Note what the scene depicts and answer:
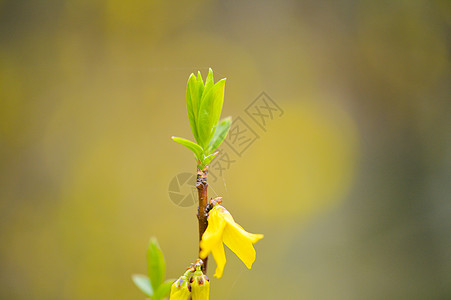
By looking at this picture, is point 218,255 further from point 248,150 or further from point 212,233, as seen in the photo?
point 248,150

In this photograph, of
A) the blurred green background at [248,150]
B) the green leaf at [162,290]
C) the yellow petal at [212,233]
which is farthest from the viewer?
the blurred green background at [248,150]

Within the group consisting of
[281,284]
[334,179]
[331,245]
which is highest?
[334,179]

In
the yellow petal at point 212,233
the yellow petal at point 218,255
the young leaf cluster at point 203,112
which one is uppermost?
the young leaf cluster at point 203,112

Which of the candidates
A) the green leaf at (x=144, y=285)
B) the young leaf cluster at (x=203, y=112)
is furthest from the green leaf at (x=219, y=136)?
the green leaf at (x=144, y=285)

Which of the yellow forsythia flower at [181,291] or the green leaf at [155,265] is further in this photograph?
the green leaf at [155,265]

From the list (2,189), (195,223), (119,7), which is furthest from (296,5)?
(2,189)

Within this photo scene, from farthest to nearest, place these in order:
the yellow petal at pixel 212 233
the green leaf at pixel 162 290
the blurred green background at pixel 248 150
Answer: the blurred green background at pixel 248 150 → the green leaf at pixel 162 290 → the yellow petal at pixel 212 233

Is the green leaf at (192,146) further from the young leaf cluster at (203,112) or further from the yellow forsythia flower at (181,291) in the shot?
the yellow forsythia flower at (181,291)

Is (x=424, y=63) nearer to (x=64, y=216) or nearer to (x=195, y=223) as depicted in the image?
(x=195, y=223)
